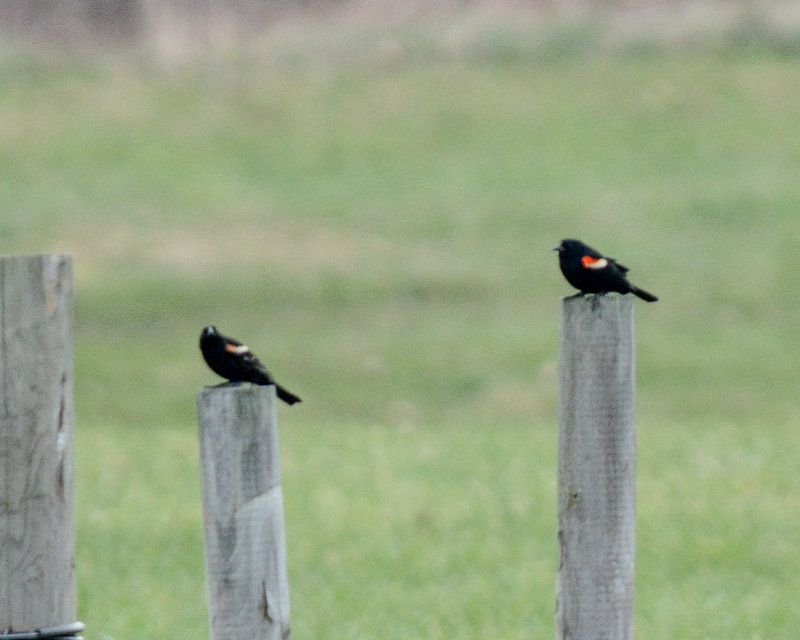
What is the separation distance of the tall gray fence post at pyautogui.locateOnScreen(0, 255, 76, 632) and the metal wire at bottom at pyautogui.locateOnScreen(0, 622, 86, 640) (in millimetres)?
13

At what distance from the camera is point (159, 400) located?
1777cm

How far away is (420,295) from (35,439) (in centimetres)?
1889

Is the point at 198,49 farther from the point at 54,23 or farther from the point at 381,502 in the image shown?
the point at 381,502

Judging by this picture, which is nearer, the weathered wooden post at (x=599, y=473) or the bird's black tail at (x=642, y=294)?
the weathered wooden post at (x=599, y=473)

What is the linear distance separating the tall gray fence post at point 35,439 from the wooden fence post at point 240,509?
13.5 inches

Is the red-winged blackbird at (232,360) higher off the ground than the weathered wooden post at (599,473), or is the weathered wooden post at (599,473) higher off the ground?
the red-winged blackbird at (232,360)

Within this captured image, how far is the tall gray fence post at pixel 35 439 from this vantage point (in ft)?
11.5

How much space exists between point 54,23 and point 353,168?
16.3m

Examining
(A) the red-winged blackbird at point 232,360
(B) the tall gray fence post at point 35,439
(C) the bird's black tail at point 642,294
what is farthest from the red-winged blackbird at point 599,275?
(B) the tall gray fence post at point 35,439

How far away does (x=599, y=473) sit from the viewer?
3715 mm

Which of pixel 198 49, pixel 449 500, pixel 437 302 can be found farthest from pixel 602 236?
pixel 198 49

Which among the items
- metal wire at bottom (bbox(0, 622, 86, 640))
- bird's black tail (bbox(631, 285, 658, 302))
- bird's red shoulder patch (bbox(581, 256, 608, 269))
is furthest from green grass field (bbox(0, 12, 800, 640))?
metal wire at bottom (bbox(0, 622, 86, 640))

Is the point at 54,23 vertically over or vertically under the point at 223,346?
over

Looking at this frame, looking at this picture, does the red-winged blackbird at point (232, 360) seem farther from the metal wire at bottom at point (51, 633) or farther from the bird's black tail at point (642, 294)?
the metal wire at bottom at point (51, 633)
